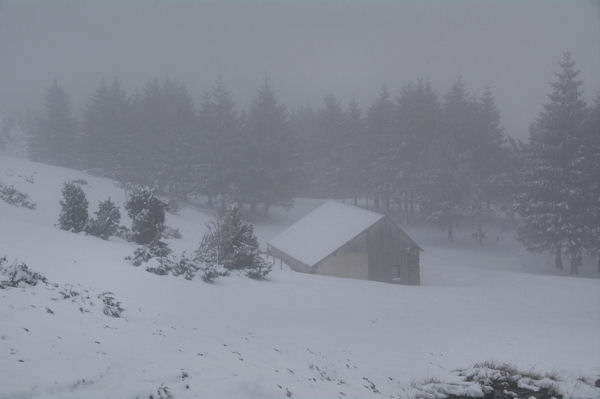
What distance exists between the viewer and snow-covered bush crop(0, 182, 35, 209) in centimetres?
2558

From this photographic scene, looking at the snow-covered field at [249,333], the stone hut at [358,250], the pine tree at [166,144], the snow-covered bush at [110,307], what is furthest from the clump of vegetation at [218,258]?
the pine tree at [166,144]

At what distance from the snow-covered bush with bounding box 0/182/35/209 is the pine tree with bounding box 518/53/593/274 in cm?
3841

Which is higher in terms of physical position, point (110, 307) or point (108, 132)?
point (108, 132)

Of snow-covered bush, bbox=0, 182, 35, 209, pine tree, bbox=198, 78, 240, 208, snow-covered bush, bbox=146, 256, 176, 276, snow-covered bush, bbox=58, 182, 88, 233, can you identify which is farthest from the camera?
pine tree, bbox=198, 78, 240, 208

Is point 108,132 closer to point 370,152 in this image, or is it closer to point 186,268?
point 370,152

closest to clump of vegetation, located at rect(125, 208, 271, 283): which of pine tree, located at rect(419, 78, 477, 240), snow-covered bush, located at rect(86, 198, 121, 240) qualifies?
snow-covered bush, located at rect(86, 198, 121, 240)

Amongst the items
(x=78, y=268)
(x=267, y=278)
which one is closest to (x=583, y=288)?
(x=267, y=278)

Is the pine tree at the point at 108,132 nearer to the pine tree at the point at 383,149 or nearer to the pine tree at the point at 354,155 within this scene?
the pine tree at the point at 354,155

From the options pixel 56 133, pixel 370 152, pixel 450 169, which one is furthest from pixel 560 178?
pixel 56 133

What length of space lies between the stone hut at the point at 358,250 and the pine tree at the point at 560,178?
1411cm

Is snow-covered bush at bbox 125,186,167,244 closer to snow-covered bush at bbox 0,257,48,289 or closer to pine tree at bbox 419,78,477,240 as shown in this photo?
snow-covered bush at bbox 0,257,48,289

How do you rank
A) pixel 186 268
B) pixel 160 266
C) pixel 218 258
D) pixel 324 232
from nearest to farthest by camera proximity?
pixel 160 266 < pixel 186 268 < pixel 218 258 < pixel 324 232

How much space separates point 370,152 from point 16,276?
48.1 meters

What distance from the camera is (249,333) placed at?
9516 mm
